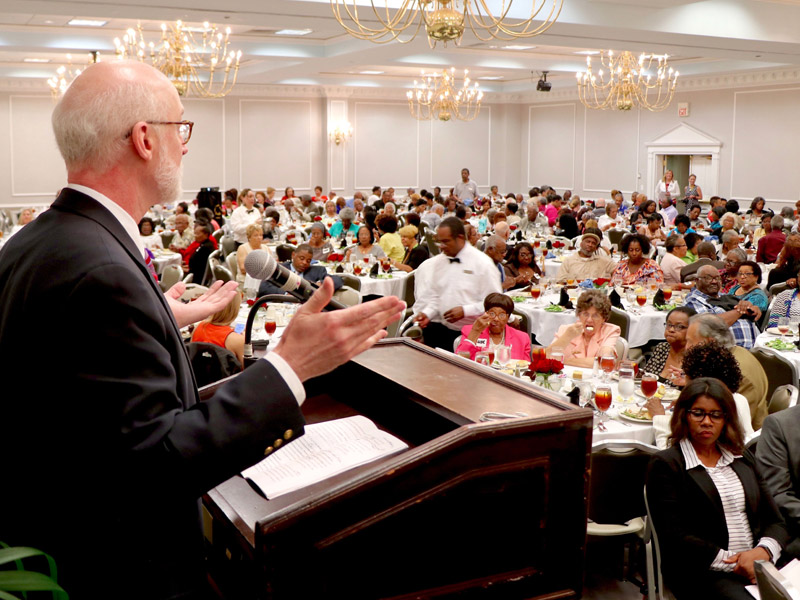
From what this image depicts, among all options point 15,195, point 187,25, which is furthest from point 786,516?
point 15,195

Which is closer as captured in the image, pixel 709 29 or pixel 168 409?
pixel 168 409

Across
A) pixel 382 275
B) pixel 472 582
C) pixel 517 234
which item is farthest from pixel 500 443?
pixel 517 234

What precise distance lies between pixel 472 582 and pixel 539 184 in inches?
943

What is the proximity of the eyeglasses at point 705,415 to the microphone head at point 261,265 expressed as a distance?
212 centimetres

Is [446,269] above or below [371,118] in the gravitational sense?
below

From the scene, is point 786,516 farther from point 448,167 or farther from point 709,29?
point 448,167

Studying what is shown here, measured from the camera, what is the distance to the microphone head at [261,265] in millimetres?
1929

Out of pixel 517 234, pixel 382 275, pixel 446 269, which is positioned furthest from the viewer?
pixel 517 234

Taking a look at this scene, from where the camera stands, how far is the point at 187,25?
12531mm

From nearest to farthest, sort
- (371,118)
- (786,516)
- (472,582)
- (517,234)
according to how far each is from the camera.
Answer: (472,582) < (786,516) < (517,234) < (371,118)

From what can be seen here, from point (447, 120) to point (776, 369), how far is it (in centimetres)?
1386

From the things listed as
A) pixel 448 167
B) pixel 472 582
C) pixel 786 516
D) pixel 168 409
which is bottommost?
pixel 786 516

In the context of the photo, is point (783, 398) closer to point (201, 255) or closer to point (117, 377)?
point (117, 377)

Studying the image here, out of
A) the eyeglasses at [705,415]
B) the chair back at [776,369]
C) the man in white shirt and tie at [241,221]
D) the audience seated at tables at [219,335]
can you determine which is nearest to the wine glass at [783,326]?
the chair back at [776,369]
